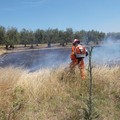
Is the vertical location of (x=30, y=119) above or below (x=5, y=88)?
below

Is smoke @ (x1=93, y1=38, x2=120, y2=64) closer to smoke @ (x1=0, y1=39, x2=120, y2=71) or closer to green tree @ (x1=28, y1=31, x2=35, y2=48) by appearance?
smoke @ (x1=0, y1=39, x2=120, y2=71)

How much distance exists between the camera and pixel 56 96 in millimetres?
7723

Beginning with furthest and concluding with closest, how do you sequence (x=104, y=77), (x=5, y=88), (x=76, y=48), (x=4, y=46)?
1. (x=4, y=46)
2. (x=76, y=48)
3. (x=104, y=77)
4. (x=5, y=88)

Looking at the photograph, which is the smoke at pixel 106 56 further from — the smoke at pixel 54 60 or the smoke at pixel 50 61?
the smoke at pixel 50 61

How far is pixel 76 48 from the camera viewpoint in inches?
469

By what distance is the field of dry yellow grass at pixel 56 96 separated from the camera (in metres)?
6.55

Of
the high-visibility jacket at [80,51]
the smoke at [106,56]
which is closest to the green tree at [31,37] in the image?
the smoke at [106,56]

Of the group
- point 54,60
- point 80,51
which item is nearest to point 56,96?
point 80,51

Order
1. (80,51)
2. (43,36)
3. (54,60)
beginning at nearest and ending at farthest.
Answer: (80,51) → (54,60) → (43,36)

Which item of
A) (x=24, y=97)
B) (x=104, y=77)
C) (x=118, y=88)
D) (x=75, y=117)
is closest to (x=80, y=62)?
(x=104, y=77)

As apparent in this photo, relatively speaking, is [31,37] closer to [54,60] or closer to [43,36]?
[43,36]

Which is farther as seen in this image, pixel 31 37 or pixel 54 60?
pixel 31 37

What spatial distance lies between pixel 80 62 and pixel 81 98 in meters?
3.60

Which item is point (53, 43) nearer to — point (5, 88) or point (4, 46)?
point (4, 46)
